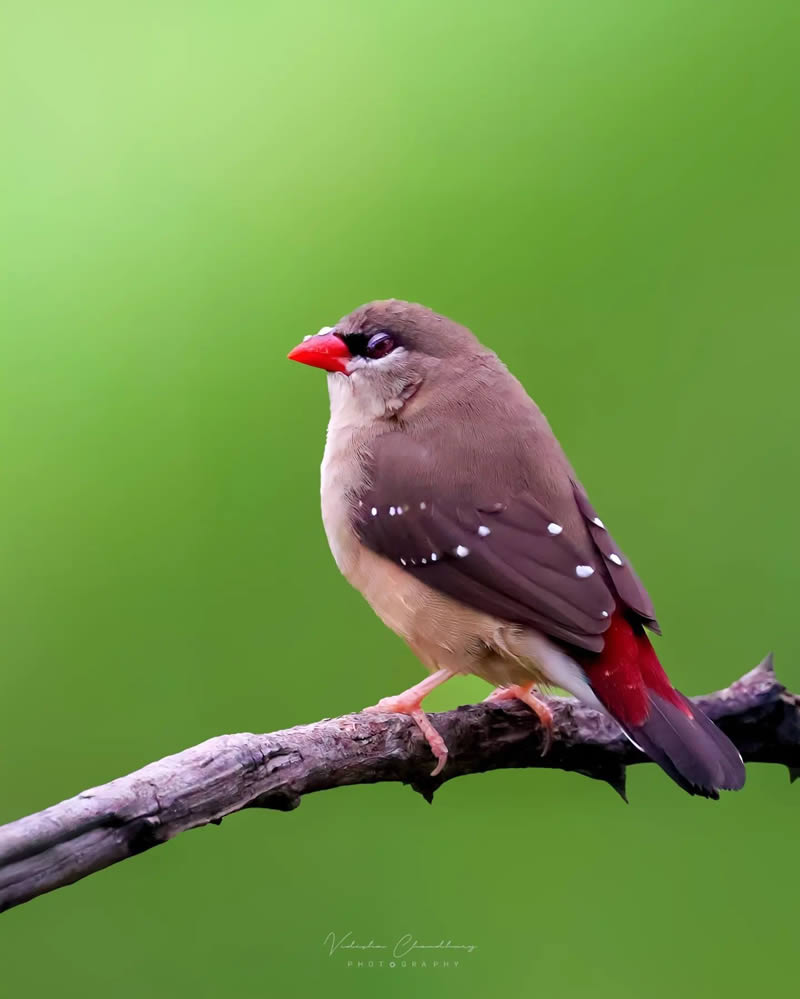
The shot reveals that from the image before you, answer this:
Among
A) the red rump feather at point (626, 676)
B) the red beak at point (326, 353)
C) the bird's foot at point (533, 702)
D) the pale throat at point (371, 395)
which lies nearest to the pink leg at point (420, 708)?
the bird's foot at point (533, 702)

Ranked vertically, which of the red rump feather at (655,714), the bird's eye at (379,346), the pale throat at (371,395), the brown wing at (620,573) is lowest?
the red rump feather at (655,714)

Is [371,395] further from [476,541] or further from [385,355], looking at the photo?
[476,541]

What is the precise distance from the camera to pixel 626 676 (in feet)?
6.42

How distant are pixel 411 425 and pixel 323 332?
13.0 inches

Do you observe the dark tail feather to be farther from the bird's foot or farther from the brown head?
the brown head

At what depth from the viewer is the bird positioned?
6.48ft

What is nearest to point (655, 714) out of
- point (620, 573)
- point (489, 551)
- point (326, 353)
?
point (620, 573)

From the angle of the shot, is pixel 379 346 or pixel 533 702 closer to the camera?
pixel 533 702

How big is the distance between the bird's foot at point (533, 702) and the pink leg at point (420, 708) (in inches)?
6.0

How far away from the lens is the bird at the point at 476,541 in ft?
6.48

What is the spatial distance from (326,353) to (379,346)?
12 cm

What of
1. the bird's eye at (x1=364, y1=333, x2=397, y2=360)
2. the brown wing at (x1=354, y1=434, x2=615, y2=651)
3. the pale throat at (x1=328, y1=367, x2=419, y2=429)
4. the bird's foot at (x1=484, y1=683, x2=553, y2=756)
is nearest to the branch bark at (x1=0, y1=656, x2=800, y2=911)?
the bird's foot at (x1=484, y1=683, x2=553, y2=756)

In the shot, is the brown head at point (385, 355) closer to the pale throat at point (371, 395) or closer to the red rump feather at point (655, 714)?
the pale throat at point (371, 395)

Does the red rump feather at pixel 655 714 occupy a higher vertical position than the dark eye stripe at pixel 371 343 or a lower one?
lower
